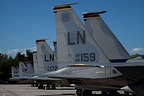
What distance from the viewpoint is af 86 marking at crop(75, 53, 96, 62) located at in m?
17.4

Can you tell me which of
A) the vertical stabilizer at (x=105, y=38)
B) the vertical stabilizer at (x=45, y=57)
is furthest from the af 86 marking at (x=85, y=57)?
the vertical stabilizer at (x=45, y=57)

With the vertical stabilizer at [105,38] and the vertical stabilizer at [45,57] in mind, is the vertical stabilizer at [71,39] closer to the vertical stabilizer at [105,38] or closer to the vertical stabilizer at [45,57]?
the vertical stabilizer at [105,38]

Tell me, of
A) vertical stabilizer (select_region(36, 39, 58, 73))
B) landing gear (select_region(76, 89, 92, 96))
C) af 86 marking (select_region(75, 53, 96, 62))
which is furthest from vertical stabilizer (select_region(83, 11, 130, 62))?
vertical stabilizer (select_region(36, 39, 58, 73))

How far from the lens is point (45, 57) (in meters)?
32.9

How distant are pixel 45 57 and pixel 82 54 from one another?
1566 cm

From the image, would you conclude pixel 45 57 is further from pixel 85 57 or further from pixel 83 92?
pixel 85 57

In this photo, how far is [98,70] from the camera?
57.5 ft

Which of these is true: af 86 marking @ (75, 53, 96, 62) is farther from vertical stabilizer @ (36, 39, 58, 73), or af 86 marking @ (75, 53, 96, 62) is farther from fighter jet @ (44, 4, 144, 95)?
vertical stabilizer @ (36, 39, 58, 73)

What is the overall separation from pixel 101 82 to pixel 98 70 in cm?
75

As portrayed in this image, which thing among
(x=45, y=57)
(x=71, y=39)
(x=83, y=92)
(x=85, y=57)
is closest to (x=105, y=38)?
(x=85, y=57)

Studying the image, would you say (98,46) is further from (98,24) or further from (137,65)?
(137,65)

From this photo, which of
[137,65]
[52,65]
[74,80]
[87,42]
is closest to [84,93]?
[74,80]

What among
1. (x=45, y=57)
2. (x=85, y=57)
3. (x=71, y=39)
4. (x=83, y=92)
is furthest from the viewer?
(x=45, y=57)

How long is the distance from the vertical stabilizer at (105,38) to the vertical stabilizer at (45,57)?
14.3m
